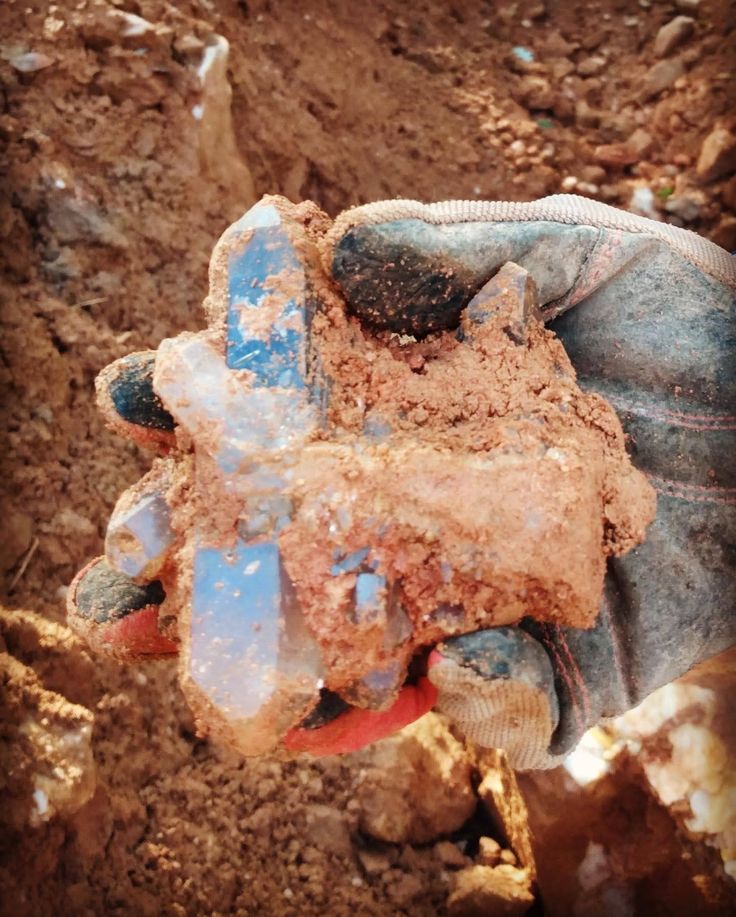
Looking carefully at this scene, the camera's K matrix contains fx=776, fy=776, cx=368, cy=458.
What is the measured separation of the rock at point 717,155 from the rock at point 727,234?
20 cm

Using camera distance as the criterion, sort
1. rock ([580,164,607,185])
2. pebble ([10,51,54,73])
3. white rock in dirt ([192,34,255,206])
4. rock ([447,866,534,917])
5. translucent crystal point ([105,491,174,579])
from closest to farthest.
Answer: translucent crystal point ([105,491,174,579]) < rock ([447,866,534,917]) < pebble ([10,51,54,73]) < white rock in dirt ([192,34,255,206]) < rock ([580,164,607,185])

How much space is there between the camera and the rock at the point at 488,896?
1.90m

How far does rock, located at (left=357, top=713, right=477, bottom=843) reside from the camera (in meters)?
1.99

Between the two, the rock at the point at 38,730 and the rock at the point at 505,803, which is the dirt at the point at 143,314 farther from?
the rock at the point at 505,803

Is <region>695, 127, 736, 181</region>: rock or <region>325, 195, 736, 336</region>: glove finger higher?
<region>325, 195, 736, 336</region>: glove finger

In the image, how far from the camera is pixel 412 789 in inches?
78.8

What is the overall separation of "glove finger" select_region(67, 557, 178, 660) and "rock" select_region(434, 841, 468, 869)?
111 cm

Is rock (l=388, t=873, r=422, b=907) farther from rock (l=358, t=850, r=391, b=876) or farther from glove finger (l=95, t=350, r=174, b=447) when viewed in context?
glove finger (l=95, t=350, r=174, b=447)

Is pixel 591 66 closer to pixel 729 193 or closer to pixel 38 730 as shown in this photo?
pixel 729 193

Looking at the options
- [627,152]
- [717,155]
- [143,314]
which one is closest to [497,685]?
[143,314]

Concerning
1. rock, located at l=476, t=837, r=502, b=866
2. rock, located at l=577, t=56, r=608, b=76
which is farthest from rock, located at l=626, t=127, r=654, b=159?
rock, located at l=476, t=837, r=502, b=866

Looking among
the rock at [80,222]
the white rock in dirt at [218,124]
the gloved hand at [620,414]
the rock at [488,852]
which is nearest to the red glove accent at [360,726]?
the gloved hand at [620,414]

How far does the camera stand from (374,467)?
993mm

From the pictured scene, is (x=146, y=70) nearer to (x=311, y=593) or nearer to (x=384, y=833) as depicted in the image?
(x=311, y=593)
